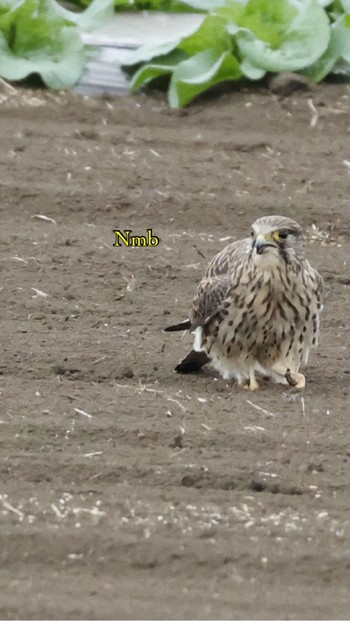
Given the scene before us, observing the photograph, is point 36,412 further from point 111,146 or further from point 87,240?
point 111,146

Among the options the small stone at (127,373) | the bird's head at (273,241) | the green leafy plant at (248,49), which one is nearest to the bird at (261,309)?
the bird's head at (273,241)

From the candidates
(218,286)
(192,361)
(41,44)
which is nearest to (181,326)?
(192,361)

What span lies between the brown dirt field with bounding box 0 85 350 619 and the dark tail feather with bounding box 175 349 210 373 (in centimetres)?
5

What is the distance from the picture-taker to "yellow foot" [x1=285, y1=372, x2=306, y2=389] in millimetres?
5352

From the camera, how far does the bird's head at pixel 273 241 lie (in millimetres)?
5207

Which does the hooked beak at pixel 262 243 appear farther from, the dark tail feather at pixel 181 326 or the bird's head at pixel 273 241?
the dark tail feather at pixel 181 326

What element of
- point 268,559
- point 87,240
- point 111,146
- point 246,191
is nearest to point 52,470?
point 268,559

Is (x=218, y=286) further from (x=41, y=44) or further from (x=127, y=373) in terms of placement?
(x=41, y=44)

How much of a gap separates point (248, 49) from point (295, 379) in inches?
134

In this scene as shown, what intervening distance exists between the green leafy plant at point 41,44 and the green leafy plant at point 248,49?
35 centimetres

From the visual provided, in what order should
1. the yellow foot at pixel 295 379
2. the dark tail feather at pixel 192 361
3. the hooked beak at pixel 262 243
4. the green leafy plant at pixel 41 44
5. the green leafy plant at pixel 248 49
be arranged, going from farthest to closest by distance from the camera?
the green leafy plant at pixel 41 44 < the green leafy plant at pixel 248 49 < the dark tail feather at pixel 192 361 < the yellow foot at pixel 295 379 < the hooked beak at pixel 262 243

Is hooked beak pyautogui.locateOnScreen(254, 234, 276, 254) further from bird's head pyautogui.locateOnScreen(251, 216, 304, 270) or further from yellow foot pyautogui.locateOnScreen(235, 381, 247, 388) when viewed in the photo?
yellow foot pyautogui.locateOnScreen(235, 381, 247, 388)

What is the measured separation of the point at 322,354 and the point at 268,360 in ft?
1.20

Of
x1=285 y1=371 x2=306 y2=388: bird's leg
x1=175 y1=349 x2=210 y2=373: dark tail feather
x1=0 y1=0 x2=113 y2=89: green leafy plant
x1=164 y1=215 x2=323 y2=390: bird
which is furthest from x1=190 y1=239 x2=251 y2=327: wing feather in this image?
x1=0 y1=0 x2=113 y2=89: green leafy plant
